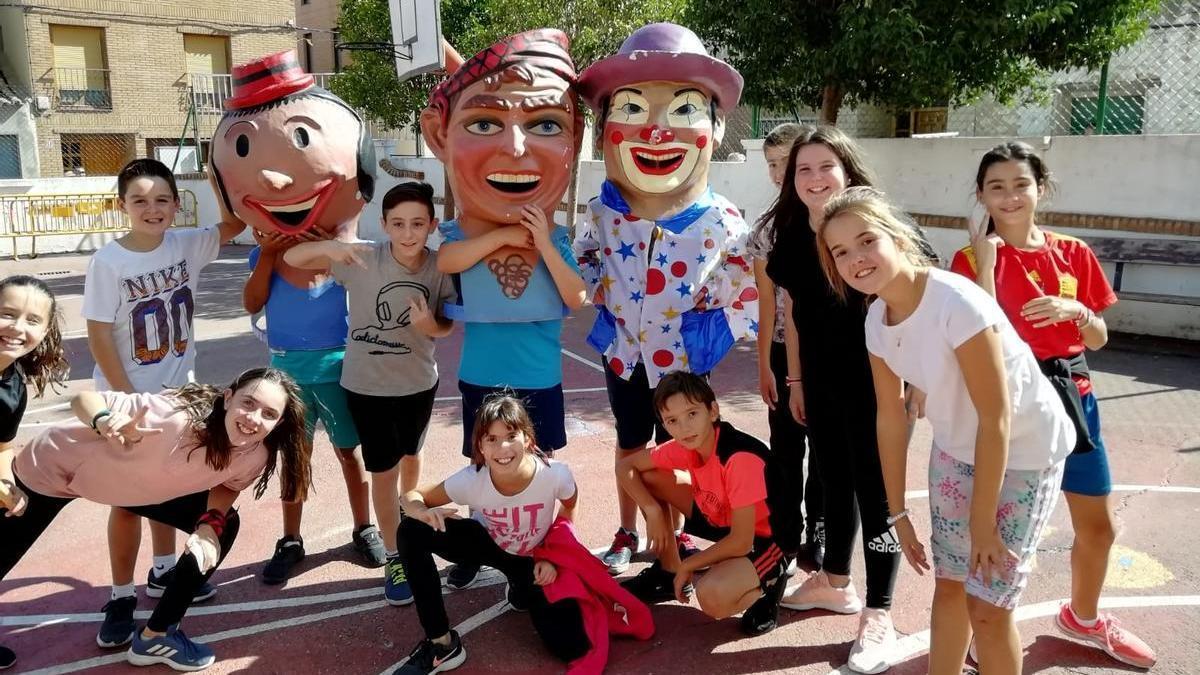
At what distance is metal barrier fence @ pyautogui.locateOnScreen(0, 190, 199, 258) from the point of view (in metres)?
16.4

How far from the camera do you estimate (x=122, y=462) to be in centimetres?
312

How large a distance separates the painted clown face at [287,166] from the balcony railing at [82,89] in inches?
839

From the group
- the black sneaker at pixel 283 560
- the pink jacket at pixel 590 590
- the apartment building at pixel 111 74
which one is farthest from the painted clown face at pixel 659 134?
the apartment building at pixel 111 74

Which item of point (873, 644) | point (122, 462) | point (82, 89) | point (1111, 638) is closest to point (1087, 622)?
point (1111, 638)

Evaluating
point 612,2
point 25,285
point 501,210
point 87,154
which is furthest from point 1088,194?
point 87,154

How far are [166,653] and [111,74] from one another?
22.8 meters

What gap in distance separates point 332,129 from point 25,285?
133 cm

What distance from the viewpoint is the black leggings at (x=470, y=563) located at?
3.14 m

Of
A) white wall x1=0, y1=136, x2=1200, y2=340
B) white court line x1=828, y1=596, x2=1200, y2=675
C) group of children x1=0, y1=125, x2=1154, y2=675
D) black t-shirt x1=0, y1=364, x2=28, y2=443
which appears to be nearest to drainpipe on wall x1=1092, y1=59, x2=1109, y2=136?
white wall x1=0, y1=136, x2=1200, y2=340

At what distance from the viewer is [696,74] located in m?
3.71

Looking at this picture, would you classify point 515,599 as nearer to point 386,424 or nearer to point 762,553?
point 386,424

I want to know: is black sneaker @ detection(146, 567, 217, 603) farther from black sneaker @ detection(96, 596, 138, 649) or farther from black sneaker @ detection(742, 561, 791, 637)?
black sneaker @ detection(742, 561, 791, 637)

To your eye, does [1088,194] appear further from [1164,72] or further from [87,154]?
[87,154]

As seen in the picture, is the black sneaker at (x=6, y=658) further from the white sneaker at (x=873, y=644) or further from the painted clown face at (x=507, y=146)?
the white sneaker at (x=873, y=644)
